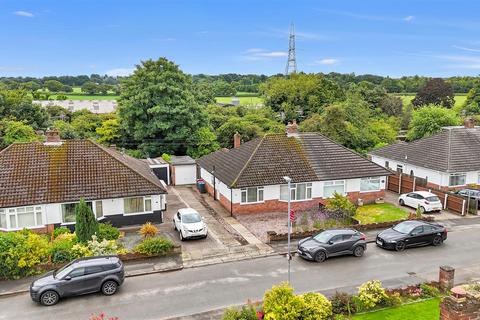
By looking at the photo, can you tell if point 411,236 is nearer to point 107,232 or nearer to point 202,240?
point 202,240

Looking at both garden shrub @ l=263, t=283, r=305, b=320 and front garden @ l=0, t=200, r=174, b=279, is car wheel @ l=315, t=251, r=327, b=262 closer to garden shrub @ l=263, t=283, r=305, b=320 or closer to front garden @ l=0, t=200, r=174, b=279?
garden shrub @ l=263, t=283, r=305, b=320

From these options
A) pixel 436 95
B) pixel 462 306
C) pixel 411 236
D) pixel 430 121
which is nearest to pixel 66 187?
pixel 411 236

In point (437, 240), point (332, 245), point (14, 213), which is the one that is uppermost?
point (14, 213)

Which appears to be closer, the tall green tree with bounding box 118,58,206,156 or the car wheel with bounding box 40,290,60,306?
the car wheel with bounding box 40,290,60,306

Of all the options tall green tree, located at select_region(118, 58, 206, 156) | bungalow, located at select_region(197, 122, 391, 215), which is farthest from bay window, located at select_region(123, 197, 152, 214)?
tall green tree, located at select_region(118, 58, 206, 156)

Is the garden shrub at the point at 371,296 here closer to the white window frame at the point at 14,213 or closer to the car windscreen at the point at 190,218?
the car windscreen at the point at 190,218

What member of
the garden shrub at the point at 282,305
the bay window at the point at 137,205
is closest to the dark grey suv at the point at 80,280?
the garden shrub at the point at 282,305
